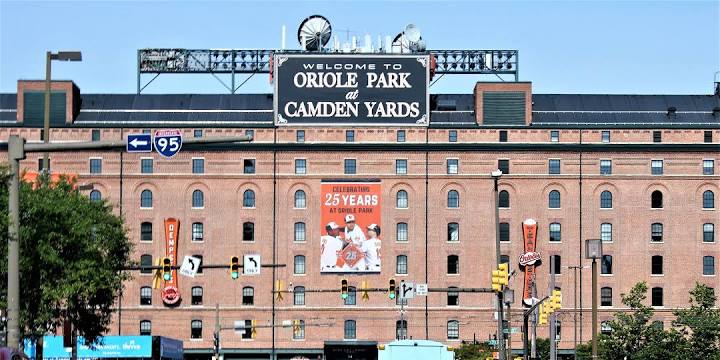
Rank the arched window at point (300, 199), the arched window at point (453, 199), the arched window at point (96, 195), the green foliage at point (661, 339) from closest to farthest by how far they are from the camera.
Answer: the green foliage at point (661, 339) → the arched window at point (96, 195) → the arched window at point (300, 199) → the arched window at point (453, 199)

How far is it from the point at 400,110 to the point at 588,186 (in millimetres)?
16871

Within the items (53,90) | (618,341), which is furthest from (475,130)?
(53,90)

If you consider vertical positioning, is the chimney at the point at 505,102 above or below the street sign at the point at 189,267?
above

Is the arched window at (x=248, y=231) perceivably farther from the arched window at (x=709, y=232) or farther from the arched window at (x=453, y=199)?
the arched window at (x=709, y=232)

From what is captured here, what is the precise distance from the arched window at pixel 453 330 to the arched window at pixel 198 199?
2247cm

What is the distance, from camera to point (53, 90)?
12700 centimetres

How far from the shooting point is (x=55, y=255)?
63.0 metres

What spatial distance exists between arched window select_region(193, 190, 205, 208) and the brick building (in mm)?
106

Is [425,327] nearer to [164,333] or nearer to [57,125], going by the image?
[164,333]

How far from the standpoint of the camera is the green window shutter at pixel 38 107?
127000mm

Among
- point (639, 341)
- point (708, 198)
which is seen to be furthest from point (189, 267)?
point (708, 198)

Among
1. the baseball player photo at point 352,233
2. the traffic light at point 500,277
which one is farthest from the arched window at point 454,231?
the traffic light at point 500,277

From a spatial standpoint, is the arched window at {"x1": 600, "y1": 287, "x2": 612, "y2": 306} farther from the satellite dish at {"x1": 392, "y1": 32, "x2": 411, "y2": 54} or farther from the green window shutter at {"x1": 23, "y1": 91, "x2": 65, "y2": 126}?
the green window shutter at {"x1": 23, "y1": 91, "x2": 65, "y2": 126}

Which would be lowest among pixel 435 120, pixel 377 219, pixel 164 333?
pixel 164 333
